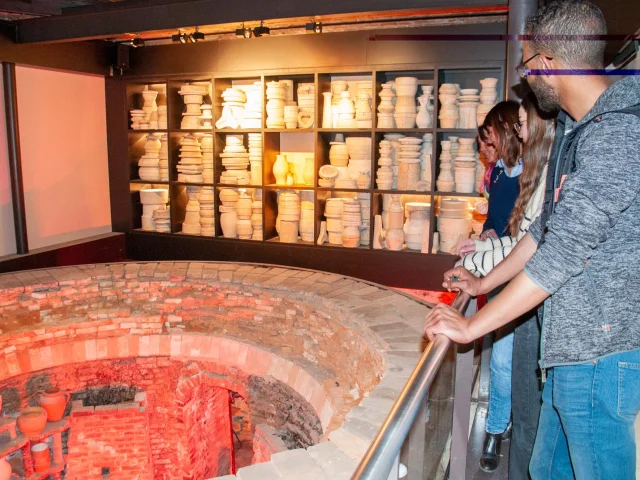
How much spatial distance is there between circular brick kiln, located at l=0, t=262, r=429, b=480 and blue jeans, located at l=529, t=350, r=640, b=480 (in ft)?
5.39

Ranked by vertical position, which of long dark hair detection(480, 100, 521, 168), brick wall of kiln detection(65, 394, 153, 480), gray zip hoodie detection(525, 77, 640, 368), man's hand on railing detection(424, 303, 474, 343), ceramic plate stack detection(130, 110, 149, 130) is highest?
ceramic plate stack detection(130, 110, 149, 130)

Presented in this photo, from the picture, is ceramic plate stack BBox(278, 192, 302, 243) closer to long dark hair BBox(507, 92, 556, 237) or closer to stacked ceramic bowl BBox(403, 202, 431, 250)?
stacked ceramic bowl BBox(403, 202, 431, 250)

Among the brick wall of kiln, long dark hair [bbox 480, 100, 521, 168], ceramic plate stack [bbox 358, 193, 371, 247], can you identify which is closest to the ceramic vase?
ceramic plate stack [bbox 358, 193, 371, 247]

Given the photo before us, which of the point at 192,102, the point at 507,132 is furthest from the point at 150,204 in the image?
the point at 507,132

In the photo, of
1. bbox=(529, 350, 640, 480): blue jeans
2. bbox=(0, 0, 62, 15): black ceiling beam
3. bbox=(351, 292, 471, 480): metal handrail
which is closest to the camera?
bbox=(351, 292, 471, 480): metal handrail

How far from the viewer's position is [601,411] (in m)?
1.14

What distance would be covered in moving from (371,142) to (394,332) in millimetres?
2660

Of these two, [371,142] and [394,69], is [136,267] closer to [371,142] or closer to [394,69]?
[371,142]

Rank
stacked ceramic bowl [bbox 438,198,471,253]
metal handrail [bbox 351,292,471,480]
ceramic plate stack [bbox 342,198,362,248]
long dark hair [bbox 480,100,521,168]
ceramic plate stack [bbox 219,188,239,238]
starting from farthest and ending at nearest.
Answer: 1. ceramic plate stack [bbox 219,188,239,238]
2. ceramic plate stack [bbox 342,198,362,248]
3. stacked ceramic bowl [bbox 438,198,471,253]
4. long dark hair [bbox 480,100,521,168]
5. metal handrail [bbox 351,292,471,480]

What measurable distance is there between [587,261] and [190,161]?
5.06m

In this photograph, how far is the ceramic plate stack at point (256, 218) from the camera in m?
5.51

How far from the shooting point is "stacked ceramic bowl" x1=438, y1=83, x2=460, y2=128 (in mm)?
4660

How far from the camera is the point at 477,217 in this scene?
4.80 metres

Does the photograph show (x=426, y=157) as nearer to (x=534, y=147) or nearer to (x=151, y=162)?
(x=151, y=162)
